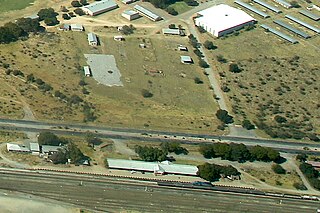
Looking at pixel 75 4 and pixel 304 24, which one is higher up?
pixel 75 4

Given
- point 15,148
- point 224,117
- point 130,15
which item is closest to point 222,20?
point 130,15

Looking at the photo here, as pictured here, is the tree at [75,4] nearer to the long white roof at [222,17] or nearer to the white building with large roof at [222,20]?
the white building with large roof at [222,20]

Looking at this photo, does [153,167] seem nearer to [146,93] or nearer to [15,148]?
[15,148]

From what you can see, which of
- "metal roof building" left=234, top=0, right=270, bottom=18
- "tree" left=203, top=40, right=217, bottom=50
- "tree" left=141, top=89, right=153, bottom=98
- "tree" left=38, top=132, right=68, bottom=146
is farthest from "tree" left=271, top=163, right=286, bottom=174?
"metal roof building" left=234, top=0, right=270, bottom=18

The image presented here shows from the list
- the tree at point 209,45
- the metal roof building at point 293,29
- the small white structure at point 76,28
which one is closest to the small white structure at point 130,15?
the small white structure at point 76,28

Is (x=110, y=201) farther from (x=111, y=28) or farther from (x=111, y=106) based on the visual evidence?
(x=111, y=28)

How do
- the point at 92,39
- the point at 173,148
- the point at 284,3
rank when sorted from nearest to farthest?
1. the point at 173,148
2. the point at 92,39
3. the point at 284,3
